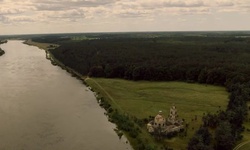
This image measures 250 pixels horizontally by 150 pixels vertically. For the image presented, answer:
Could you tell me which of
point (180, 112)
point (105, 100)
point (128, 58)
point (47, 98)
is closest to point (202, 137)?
point (180, 112)

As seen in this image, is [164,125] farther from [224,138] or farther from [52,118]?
[52,118]

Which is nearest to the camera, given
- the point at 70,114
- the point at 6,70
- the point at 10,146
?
the point at 10,146

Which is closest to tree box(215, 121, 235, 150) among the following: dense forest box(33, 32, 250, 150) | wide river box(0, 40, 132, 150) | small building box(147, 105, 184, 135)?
dense forest box(33, 32, 250, 150)

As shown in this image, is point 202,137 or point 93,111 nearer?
point 202,137

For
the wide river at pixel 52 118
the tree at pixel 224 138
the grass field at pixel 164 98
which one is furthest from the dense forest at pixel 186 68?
the wide river at pixel 52 118

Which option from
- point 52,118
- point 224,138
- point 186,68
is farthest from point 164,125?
point 186,68

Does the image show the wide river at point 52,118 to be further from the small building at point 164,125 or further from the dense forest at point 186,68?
the dense forest at point 186,68

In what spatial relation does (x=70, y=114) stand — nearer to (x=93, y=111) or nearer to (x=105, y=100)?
(x=93, y=111)

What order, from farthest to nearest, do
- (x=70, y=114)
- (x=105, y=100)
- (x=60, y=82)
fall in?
(x=60, y=82)
(x=105, y=100)
(x=70, y=114)
